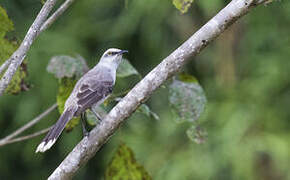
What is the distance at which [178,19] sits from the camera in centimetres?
765

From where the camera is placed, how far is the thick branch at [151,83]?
261 centimetres

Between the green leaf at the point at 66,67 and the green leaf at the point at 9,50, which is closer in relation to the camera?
the green leaf at the point at 9,50

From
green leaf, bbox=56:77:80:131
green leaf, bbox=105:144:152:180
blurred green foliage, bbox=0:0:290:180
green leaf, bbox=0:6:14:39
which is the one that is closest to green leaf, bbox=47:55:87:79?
green leaf, bbox=56:77:80:131

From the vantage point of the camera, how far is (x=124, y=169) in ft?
10.6

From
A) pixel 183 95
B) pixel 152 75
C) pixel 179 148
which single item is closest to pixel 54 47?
pixel 179 148

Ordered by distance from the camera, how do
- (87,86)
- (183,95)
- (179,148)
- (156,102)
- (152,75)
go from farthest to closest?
(156,102) → (179,148) → (87,86) → (183,95) → (152,75)

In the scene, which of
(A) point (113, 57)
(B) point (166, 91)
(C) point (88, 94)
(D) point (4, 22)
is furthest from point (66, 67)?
(B) point (166, 91)

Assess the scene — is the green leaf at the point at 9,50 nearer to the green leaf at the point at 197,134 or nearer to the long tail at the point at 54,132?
the long tail at the point at 54,132

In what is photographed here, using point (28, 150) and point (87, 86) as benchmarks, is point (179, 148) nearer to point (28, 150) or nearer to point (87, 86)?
point (28, 150)

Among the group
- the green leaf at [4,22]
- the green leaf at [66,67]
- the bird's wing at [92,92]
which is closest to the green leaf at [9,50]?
the green leaf at [4,22]

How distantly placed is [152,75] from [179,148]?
4.28 metres

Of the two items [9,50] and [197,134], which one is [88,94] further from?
[197,134]

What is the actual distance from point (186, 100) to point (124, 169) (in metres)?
0.63

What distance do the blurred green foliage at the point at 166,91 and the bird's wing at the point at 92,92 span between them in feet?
7.60
